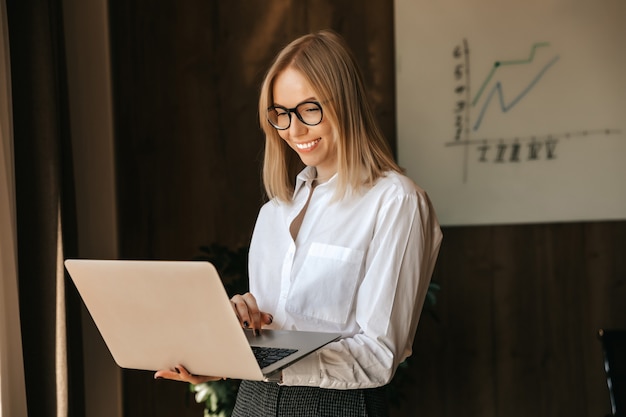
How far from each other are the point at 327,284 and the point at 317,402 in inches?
7.9

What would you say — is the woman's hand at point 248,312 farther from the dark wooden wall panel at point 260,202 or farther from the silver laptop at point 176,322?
the dark wooden wall panel at point 260,202

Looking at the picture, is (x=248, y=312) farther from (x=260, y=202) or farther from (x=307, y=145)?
(x=260, y=202)

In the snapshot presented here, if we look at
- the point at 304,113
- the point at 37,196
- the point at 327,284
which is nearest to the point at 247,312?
the point at 327,284

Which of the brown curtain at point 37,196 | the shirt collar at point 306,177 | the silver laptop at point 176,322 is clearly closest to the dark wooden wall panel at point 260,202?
the brown curtain at point 37,196

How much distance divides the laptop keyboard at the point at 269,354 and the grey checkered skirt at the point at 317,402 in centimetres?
16

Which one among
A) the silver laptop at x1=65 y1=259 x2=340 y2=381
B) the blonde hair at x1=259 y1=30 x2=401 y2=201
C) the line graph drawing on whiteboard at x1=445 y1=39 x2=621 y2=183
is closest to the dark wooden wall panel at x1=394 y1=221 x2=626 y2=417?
the line graph drawing on whiteboard at x1=445 y1=39 x2=621 y2=183

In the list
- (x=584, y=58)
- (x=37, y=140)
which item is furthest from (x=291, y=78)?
(x=584, y=58)

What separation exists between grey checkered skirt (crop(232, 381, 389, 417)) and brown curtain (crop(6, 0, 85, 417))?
114cm

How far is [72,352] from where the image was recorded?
2521mm

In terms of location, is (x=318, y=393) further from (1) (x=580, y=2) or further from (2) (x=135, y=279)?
(1) (x=580, y=2)

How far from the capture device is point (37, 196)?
2266 millimetres

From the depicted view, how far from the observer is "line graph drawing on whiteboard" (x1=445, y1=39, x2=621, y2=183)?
2.80 m

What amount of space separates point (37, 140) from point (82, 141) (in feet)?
1.72

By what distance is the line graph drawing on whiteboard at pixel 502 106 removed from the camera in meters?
2.80
